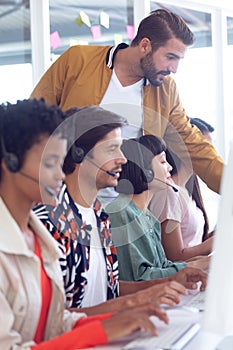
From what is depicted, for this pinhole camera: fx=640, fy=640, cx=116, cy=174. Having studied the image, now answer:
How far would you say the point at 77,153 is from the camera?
57.9 inches

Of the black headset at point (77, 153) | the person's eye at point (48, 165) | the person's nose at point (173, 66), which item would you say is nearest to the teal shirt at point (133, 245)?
the black headset at point (77, 153)

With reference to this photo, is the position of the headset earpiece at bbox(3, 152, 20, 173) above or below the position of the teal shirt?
above

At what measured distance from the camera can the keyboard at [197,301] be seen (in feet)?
4.47

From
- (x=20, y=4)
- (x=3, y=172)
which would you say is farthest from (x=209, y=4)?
(x=3, y=172)

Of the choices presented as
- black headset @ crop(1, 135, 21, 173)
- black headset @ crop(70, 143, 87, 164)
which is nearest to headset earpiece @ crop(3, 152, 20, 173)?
black headset @ crop(1, 135, 21, 173)

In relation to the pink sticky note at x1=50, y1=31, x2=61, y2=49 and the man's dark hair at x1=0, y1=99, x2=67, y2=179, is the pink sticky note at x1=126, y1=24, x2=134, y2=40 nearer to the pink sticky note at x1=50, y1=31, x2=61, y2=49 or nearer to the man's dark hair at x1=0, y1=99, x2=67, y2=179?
the pink sticky note at x1=50, y1=31, x2=61, y2=49

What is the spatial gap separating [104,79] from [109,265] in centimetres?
63

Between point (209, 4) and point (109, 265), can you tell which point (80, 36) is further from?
point (109, 265)

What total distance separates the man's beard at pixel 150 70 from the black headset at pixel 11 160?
91 centimetres

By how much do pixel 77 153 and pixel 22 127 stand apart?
34 centimetres

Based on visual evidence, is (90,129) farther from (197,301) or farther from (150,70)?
(150,70)

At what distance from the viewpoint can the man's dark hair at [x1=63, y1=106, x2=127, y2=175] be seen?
4.79ft

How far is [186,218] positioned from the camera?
2441 mm

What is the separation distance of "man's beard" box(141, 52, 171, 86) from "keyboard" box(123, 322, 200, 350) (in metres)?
0.97
